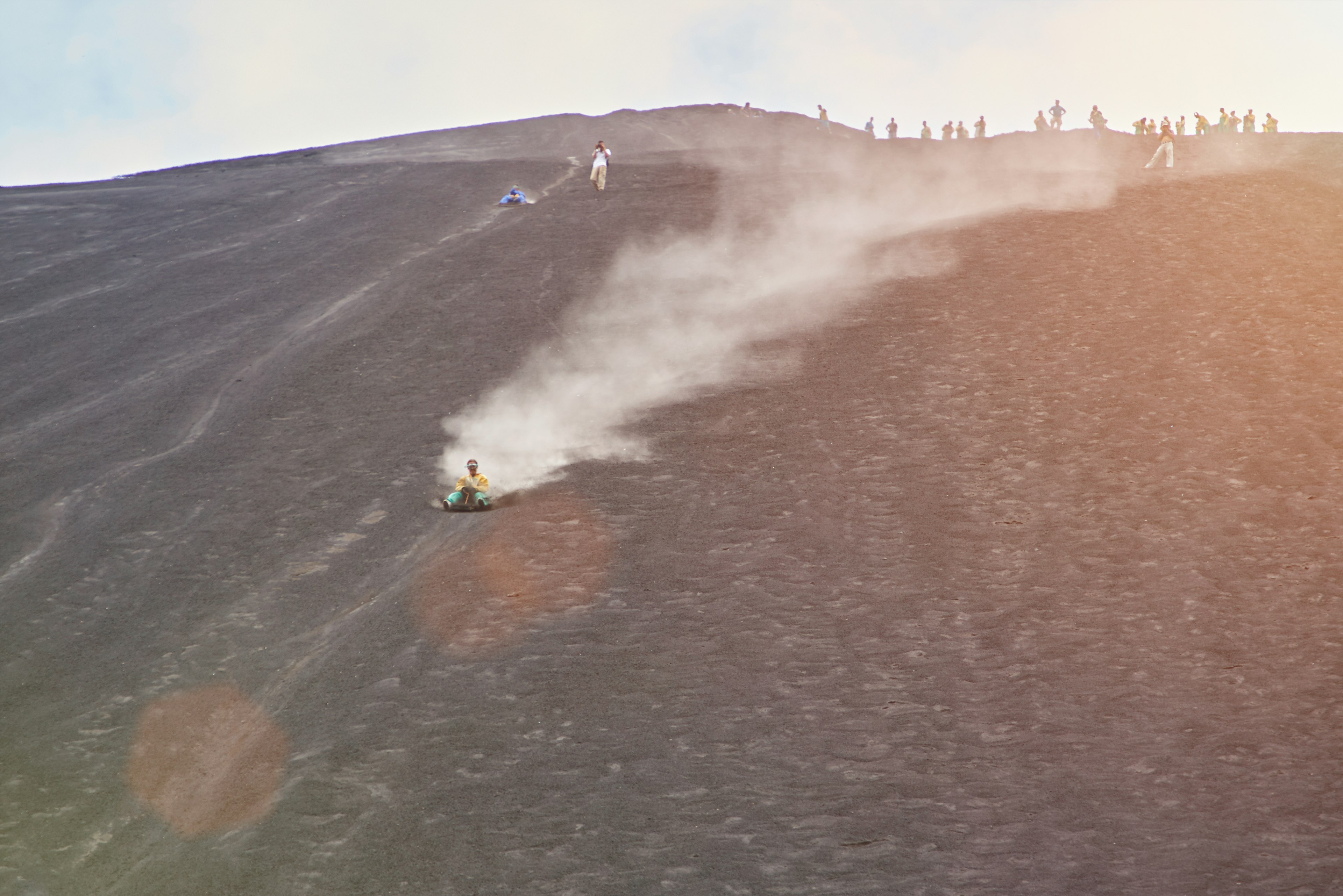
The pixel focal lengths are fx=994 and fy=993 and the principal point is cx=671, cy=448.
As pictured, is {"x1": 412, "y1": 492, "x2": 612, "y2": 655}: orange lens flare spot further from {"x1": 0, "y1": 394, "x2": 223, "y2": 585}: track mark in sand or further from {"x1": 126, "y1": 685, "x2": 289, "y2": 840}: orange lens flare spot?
{"x1": 0, "y1": 394, "x2": 223, "y2": 585}: track mark in sand

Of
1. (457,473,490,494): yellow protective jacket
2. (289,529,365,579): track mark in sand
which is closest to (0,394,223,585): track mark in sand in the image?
(289,529,365,579): track mark in sand

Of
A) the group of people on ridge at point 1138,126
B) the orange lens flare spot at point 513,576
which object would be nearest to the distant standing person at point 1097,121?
the group of people on ridge at point 1138,126

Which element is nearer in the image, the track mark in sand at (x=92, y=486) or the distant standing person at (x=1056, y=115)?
the track mark in sand at (x=92, y=486)

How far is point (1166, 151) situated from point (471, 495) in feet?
88.8

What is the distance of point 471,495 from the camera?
53.7ft

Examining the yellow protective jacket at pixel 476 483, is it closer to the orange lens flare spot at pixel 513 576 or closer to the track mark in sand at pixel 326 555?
the orange lens flare spot at pixel 513 576

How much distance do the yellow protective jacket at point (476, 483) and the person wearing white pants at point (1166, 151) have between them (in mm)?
26194

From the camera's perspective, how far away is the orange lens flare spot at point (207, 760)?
1064cm

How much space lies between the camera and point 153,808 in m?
10.8

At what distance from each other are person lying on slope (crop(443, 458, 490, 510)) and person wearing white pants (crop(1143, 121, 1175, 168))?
2623 centimetres

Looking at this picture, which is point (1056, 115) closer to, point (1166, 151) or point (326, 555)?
point (1166, 151)

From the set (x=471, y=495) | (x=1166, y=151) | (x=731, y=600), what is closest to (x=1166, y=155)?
(x=1166, y=151)

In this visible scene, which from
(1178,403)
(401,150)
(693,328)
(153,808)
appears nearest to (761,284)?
(693,328)

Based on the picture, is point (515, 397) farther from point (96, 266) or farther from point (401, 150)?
point (401, 150)
